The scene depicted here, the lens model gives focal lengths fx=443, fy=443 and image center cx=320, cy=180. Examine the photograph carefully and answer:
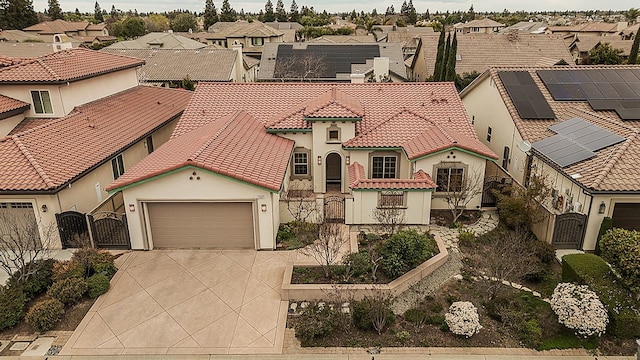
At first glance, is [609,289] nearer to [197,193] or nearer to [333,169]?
[333,169]

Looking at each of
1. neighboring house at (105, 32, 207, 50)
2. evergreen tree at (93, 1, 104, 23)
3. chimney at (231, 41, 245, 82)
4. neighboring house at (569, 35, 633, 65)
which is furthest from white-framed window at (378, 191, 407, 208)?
evergreen tree at (93, 1, 104, 23)

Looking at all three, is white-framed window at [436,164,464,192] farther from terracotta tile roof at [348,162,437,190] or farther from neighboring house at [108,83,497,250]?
terracotta tile roof at [348,162,437,190]

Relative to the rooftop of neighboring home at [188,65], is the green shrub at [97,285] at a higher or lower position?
lower

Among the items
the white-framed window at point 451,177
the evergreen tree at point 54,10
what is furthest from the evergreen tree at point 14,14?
the white-framed window at point 451,177

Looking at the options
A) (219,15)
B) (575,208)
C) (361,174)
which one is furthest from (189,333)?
(219,15)

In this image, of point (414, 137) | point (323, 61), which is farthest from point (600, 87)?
point (323, 61)

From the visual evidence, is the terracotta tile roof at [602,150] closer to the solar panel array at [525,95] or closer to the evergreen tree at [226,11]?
the solar panel array at [525,95]
